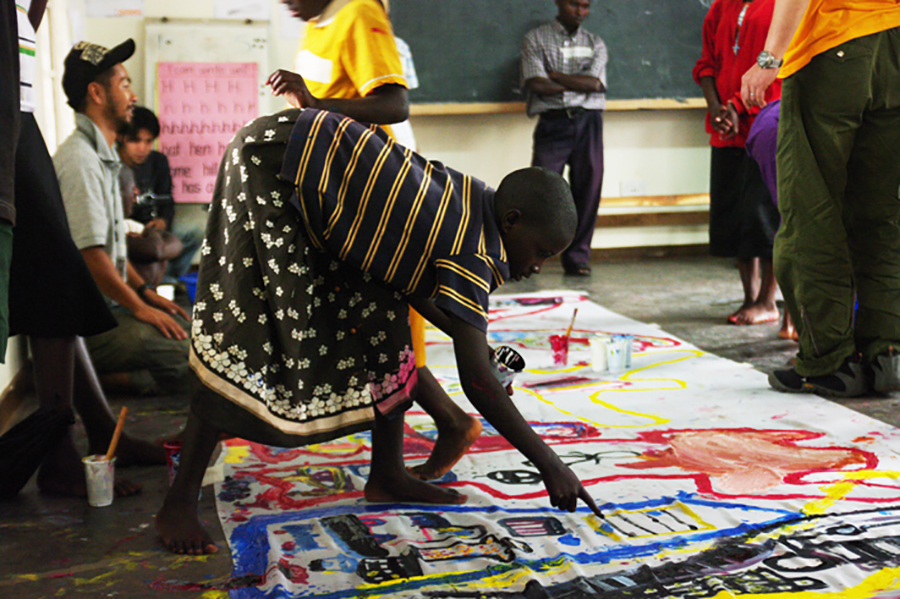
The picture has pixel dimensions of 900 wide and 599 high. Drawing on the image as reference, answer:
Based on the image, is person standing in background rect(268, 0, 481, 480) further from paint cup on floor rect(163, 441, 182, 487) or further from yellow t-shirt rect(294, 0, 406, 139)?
paint cup on floor rect(163, 441, 182, 487)

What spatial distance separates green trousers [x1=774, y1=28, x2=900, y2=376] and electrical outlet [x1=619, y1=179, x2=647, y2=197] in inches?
141

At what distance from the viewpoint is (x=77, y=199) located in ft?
7.66

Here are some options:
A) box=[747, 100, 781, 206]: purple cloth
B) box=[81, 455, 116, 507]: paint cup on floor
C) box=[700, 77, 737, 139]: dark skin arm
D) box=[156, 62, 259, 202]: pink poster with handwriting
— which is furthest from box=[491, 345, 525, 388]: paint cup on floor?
box=[156, 62, 259, 202]: pink poster with handwriting

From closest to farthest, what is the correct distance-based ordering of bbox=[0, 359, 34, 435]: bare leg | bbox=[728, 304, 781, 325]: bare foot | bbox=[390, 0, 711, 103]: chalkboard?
bbox=[0, 359, 34, 435]: bare leg → bbox=[728, 304, 781, 325]: bare foot → bbox=[390, 0, 711, 103]: chalkboard

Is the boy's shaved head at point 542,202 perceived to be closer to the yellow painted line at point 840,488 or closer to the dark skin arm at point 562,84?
the yellow painted line at point 840,488

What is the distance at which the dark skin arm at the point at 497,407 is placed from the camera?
1483 mm

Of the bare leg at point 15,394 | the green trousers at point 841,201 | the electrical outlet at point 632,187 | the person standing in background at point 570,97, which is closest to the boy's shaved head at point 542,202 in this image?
the green trousers at point 841,201

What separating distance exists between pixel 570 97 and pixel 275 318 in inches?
164

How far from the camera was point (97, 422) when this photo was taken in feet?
6.93

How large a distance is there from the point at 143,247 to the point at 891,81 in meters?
2.97

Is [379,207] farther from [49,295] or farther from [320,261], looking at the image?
[49,295]

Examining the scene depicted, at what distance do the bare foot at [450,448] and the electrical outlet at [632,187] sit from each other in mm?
4541

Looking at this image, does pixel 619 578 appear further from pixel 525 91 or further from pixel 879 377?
pixel 525 91

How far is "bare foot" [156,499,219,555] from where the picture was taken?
162 centimetres
